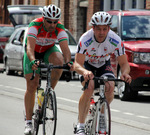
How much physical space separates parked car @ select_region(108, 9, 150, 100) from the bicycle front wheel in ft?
17.9

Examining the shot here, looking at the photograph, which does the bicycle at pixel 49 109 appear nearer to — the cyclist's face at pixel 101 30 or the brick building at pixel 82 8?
the cyclist's face at pixel 101 30

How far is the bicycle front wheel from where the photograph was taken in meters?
6.62

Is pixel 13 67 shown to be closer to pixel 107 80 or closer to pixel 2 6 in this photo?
pixel 107 80

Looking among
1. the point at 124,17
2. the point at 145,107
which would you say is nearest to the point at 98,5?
the point at 124,17

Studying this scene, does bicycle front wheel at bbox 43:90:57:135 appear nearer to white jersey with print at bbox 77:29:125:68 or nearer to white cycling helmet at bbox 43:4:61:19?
white jersey with print at bbox 77:29:125:68

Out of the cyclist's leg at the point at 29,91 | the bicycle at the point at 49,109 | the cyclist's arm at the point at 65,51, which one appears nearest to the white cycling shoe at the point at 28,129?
the cyclist's leg at the point at 29,91

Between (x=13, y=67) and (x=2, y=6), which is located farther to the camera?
(x=2, y=6)

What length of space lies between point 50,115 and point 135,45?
18.9ft

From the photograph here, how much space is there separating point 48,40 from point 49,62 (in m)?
0.30

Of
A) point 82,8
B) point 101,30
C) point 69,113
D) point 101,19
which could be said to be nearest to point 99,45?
point 101,30

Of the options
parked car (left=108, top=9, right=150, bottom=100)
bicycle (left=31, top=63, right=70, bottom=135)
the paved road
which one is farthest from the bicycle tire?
parked car (left=108, top=9, right=150, bottom=100)

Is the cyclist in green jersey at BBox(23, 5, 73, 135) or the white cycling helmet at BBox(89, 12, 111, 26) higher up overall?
the white cycling helmet at BBox(89, 12, 111, 26)

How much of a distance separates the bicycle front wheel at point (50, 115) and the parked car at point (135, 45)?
17.9 feet

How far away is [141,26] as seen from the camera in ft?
42.8
